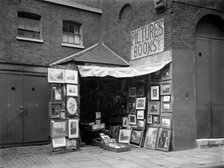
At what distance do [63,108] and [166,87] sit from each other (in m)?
3.92

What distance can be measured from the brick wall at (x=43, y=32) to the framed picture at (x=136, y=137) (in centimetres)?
483

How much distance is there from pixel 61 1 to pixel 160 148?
7991 mm

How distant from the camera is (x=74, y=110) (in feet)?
33.3

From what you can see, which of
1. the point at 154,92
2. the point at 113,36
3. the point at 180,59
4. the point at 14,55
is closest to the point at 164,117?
the point at 154,92

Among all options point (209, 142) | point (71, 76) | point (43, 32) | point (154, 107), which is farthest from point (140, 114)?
point (43, 32)

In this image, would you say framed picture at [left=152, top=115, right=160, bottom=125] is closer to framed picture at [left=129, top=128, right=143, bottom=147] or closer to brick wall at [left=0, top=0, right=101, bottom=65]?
framed picture at [left=129, top=128, right=143, bottom=147]

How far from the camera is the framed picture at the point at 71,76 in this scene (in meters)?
9.94

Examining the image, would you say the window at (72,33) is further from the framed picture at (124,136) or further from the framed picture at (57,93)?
the framed picture at (124,136)

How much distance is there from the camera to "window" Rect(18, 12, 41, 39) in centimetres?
1201

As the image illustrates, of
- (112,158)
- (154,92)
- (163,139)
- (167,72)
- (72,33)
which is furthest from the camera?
(72,33)

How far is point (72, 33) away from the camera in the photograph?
13.5 metres

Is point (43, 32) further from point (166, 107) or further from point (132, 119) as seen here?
point (166, 107)

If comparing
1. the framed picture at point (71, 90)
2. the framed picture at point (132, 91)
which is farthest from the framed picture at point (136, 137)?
the framed picture at point (71, 90)

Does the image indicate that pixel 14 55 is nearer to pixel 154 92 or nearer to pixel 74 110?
pixel 74 110
